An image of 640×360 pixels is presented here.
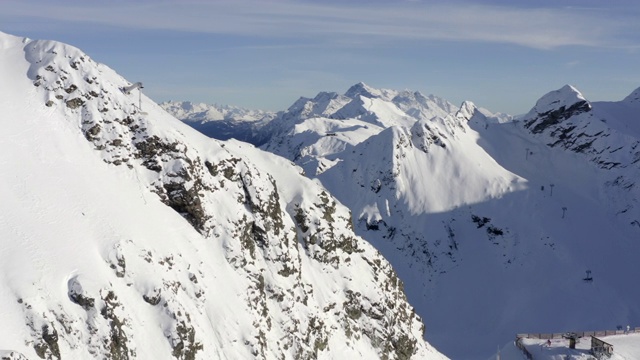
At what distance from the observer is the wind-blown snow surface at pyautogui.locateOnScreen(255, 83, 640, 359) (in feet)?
326

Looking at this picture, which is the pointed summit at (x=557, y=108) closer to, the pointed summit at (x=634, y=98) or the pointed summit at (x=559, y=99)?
the pointed summit at (x=559, y=99)

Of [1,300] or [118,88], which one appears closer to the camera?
[1,300]

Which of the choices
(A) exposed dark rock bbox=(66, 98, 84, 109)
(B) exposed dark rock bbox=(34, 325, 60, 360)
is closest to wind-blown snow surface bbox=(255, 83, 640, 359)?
(A) exposed dark rock bbox=(66, 98, 84, 109)

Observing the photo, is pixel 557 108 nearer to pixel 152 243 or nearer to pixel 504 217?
pixel 504 217

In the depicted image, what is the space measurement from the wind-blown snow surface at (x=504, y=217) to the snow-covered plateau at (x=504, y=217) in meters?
0.21

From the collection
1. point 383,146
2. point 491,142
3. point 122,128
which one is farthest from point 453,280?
point 122,128

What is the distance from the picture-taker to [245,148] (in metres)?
62.0

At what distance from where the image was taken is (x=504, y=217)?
11488 cm

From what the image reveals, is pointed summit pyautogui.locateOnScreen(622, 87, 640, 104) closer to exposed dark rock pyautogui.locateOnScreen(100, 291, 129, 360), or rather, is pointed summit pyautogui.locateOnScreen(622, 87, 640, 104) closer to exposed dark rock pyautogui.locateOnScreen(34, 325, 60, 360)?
exposed dark rock pyautogui.locateOnScreen(100, 291, 129, 360)

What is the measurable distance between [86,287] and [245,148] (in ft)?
102

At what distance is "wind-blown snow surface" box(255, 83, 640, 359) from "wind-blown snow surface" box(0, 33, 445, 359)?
43427mm

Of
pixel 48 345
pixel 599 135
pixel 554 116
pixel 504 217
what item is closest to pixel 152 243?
pixel 48 345

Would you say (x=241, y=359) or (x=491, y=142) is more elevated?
(x=241, y=359)

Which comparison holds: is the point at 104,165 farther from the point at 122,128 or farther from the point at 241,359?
the point at 241,359
